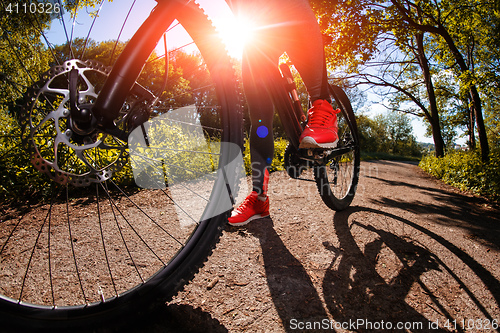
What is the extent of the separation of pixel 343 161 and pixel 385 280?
180cm

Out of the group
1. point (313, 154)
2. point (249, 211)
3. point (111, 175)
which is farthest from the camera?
point (313, 154)

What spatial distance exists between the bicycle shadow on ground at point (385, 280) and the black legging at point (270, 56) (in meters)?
0.81

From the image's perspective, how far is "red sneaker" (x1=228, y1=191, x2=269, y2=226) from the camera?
1.85 meters

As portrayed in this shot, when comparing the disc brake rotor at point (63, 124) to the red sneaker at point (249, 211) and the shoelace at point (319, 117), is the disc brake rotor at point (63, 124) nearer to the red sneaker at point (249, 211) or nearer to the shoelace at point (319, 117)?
the red sneaker at point (249, 211)

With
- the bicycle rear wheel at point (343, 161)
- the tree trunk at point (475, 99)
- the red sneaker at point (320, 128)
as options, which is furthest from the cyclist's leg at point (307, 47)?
the tree trunk at point (475, 99)

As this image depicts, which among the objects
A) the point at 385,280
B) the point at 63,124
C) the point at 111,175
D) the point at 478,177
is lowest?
the point at 385,280

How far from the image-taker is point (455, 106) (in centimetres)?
2581

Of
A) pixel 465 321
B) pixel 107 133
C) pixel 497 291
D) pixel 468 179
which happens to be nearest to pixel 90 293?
pixel 107 133

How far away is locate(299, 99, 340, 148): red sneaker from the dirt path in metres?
0.74

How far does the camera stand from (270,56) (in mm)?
1989

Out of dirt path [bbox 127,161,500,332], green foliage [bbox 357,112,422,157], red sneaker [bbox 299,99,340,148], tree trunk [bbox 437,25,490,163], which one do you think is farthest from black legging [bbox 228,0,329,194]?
green foliage [bbox 357,112,422,157]

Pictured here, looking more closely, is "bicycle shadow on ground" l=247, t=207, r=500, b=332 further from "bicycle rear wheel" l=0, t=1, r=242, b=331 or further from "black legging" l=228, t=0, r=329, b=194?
"black legging" l=228, t=0, r=329, b=194

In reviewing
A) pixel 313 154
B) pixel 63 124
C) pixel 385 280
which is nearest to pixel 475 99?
pixel 313 154

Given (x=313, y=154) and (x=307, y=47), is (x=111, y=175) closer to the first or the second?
(x=313, y=154)
